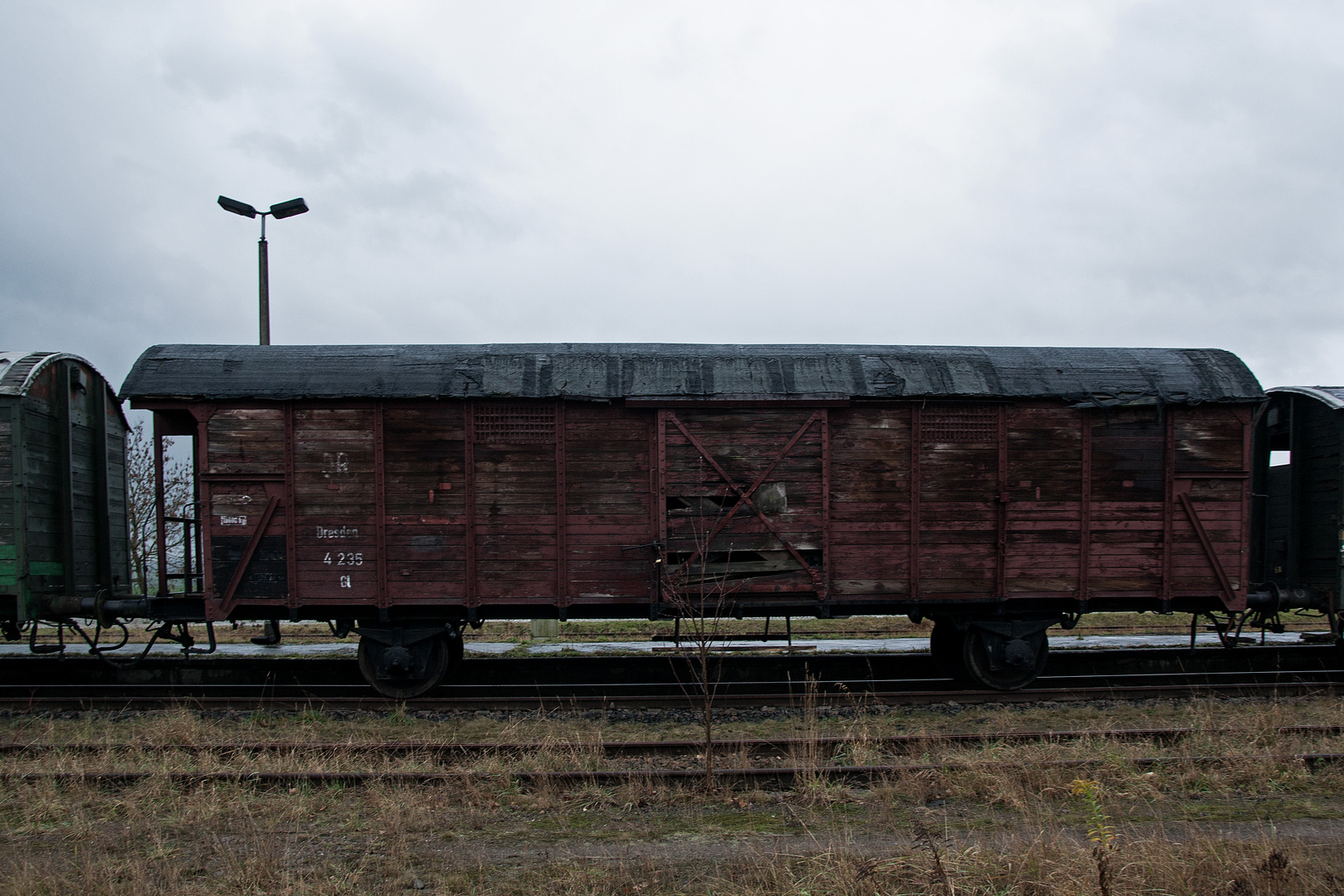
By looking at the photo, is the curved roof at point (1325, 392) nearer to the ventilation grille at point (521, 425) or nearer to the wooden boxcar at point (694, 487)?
the wooden boxcar at point (694, 487)

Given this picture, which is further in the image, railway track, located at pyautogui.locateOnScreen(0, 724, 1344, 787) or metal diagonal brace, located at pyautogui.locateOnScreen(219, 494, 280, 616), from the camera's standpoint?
metal diagonal brace, located at pyautogui.locateOnScreen(219, 494, 280, 616)

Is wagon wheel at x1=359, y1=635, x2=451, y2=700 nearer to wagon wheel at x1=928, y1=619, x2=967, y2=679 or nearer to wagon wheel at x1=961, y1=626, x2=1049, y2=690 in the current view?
wagon wheel at x1=928, y1=619, x2=967, y2=679

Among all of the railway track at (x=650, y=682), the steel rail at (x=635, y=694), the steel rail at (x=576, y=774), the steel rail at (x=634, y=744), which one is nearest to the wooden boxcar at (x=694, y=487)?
the steel rail at (x=635, y=694)

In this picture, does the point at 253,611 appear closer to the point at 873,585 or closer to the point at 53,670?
the point at 53,670

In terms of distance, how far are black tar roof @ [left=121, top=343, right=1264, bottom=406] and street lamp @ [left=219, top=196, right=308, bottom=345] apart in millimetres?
4900

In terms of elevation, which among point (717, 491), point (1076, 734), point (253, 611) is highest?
point (717, 491)

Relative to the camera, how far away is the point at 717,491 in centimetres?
895

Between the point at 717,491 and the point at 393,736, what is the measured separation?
14.5 ft

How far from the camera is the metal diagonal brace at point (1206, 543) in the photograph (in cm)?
922

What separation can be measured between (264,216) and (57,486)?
6.48 meters

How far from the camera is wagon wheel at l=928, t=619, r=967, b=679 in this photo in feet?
31.5

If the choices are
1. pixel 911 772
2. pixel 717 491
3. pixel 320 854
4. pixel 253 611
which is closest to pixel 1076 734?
pixel 911 772

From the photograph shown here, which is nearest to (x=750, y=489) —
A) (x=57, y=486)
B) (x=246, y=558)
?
Result: (x=246, y=558)

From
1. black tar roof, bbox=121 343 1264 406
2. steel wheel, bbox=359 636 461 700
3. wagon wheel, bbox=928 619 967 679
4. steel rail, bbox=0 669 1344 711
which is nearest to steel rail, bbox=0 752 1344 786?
steel rail, bbox=0 669 1344 711
